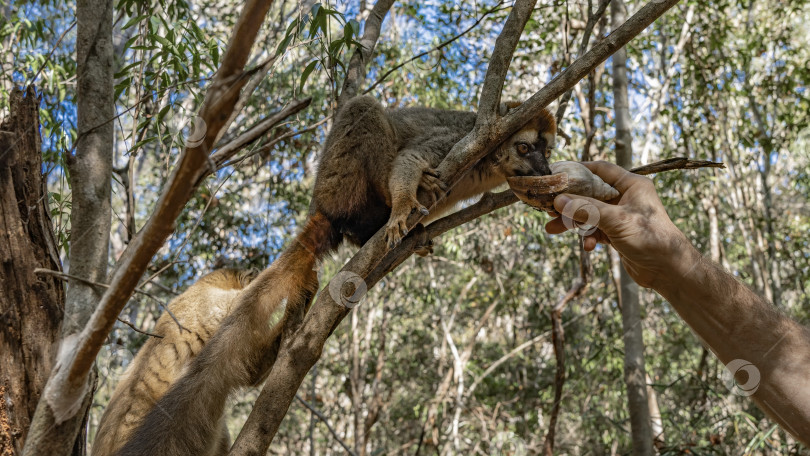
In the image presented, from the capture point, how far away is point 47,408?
2.02 m

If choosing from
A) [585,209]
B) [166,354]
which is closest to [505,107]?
[585,209]

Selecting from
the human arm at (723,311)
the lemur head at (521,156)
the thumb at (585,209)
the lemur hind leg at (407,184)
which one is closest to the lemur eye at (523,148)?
the lemur head at (521,156)

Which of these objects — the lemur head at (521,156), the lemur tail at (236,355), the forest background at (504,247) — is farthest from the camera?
the forest background at (504,247)

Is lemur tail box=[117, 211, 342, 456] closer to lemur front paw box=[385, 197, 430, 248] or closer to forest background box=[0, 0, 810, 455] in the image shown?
lemur front paw box=[385, 197, 430, 248]

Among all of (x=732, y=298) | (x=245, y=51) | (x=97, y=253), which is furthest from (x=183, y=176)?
(x=732, y=298)

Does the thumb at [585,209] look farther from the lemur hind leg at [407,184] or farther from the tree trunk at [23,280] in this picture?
the tree trunk at [23,280]

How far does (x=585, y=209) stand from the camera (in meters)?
2.79

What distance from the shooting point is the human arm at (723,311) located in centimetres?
254

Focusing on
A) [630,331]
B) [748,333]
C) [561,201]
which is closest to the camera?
[748,333]

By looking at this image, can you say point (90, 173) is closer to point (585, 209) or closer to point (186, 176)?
point (186, 176)

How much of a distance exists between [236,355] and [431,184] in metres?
1.56

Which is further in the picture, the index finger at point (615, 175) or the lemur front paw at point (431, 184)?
the lemur front paw at point (431, 184)

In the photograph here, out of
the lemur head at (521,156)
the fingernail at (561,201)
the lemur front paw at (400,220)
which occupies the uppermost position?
the lemur head at (521,156)

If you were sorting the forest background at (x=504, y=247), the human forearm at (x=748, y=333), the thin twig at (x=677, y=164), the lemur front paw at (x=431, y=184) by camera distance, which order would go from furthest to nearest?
the forest background at (x=504, y=247)
the lemur front paw at (x=431, y=184)
the thin twig at (x=677, y=164)
the human forearm at (x=748, y=333)
